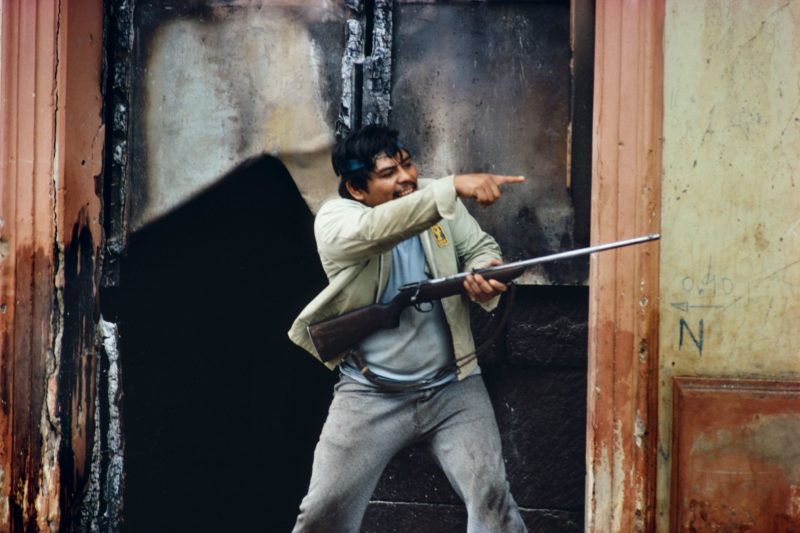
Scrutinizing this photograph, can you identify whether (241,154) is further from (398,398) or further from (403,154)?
(398,398)

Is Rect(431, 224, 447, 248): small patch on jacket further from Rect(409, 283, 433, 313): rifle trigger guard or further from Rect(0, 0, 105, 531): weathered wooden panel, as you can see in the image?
Rect(0, 0, 105, 531): weathered wooden panel

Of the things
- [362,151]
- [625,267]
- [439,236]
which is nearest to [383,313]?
[439,236]

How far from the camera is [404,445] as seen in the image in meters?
3.84

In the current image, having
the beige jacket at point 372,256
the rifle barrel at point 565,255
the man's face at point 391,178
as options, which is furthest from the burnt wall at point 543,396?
the man's face at point 391,178

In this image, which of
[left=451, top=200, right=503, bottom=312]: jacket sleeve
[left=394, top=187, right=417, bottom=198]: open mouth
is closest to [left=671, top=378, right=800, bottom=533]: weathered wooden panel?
[left=451, top=200, right=503, bottom=312]: jacket sleeve

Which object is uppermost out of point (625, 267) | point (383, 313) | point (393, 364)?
point (625, 267)

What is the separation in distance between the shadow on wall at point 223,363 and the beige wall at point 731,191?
166cm

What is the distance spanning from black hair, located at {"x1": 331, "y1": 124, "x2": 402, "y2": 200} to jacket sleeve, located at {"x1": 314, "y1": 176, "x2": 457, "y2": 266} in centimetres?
11

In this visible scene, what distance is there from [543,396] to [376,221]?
1.28 metres

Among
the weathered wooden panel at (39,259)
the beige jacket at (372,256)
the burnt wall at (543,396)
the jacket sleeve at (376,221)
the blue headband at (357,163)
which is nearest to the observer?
the jacket sleeve at (376,221)

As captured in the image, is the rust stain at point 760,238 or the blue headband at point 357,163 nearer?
the rust stain at point 760,238

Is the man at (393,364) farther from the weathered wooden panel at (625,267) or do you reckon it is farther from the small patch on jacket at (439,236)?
the weathered wooden panel at (625,267)

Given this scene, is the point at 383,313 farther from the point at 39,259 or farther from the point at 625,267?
the point at 39,259

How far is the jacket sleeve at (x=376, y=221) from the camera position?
3486 mm
